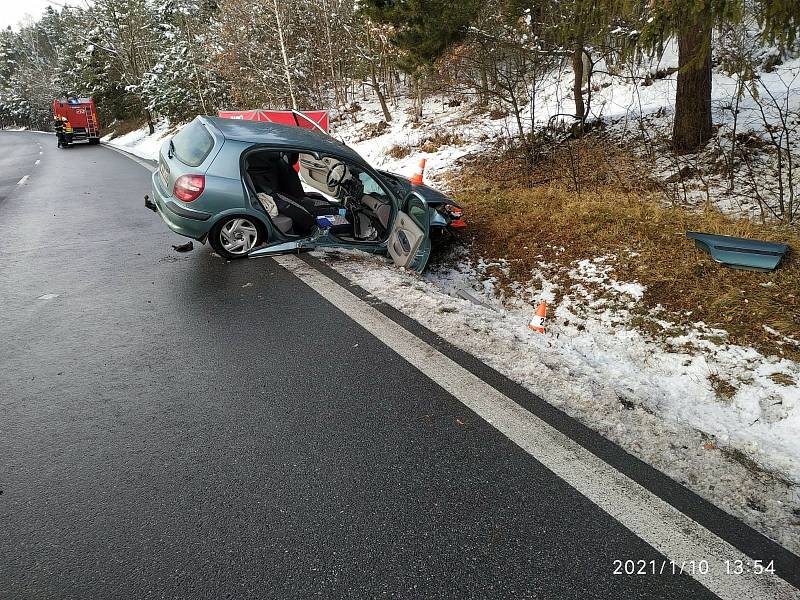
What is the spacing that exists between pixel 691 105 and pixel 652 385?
6.52 m

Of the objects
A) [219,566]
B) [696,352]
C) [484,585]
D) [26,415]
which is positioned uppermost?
[26,415]

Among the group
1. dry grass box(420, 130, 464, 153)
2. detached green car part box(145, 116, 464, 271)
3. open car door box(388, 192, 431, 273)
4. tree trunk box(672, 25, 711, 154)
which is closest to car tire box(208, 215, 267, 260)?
detached green car part box(145, 116, 464, 271)

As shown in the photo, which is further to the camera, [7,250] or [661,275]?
[7,250]

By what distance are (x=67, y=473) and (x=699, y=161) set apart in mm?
8887

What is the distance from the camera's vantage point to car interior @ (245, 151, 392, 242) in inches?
228

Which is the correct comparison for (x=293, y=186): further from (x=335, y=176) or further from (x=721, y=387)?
(x=721, y=387)

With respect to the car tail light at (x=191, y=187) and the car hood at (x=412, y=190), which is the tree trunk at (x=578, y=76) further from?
the car tail light at (x=191, y=187)

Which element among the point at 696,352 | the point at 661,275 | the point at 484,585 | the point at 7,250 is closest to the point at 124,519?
the point at 484,585

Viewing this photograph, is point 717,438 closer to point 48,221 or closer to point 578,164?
point 578,164

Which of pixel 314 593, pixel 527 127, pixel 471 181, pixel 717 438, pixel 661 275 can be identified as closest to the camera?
pixel 314 593

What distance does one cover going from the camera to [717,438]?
8.97ft

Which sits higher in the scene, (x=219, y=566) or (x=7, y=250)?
(x=7, y=250)

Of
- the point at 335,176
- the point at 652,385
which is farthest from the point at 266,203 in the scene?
the point at 652,385

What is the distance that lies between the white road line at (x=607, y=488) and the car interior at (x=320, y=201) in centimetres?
273
